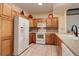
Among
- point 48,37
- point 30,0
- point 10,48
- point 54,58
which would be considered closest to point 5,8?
point 10,48

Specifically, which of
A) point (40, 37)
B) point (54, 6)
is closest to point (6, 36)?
point (54, 6)

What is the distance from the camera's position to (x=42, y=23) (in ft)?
23.2

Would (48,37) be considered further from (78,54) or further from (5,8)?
(78,54)

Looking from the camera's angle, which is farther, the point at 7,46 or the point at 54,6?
the point at 54,6

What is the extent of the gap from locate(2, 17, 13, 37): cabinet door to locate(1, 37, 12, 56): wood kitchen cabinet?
6.4 inches

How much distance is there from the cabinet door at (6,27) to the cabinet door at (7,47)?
200 millimetres

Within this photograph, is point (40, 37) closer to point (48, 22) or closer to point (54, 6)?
point (48, 22)

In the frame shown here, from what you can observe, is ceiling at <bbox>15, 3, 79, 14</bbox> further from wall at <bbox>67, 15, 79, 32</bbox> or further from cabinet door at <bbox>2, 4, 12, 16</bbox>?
cabinet door at <bbox>2, 4, 12, 16</bbox>

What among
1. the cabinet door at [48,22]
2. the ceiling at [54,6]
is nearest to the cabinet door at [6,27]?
the ceiling at [54,6]

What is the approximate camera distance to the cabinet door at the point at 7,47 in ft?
10.3

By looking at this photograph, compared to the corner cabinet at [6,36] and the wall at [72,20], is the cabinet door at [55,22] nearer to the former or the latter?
the wall at [72,20]

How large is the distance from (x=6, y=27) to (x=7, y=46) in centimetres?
54

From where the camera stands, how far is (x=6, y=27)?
10.9 ft

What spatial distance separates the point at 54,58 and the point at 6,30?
101 inches
